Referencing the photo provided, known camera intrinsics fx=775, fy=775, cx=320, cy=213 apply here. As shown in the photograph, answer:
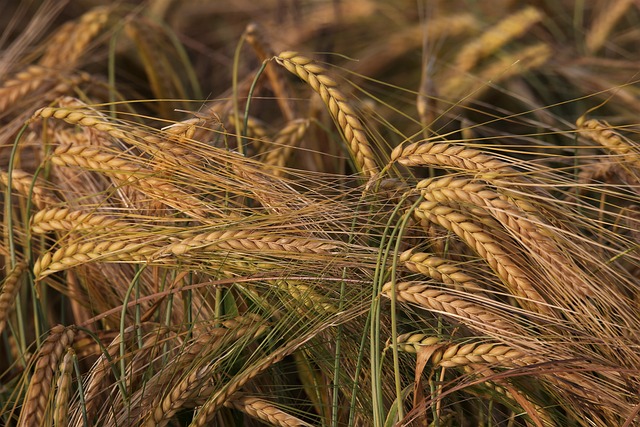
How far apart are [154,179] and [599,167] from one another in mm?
899

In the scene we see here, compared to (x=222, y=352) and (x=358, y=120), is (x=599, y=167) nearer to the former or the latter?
(x=358, y=120)

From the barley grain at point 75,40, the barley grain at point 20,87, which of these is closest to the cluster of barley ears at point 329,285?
the barley grain at point 20,87

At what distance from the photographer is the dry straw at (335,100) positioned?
56.1 inches

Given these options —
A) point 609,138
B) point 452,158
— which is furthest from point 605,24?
point 452,158

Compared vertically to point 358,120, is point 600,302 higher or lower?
lower

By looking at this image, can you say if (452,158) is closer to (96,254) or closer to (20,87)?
(96,254)

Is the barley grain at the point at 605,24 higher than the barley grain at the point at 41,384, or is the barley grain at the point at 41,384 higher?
the barley grain at the point at 41,384

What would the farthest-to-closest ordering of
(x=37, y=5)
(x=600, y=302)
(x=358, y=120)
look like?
(x=37, y=5)
(x=358, y=120)
(x=600, y=302)

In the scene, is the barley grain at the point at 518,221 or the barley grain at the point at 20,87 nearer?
the barley grain at the point at 518,221

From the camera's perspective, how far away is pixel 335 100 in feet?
4.70

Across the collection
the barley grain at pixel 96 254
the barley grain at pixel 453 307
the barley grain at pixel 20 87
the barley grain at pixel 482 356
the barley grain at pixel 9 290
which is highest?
the barley grain at pixel 20 87

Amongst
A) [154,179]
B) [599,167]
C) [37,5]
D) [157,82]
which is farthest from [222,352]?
[37,5]

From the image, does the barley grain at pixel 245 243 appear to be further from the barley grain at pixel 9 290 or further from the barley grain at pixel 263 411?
the barley grain at pixel 9 290

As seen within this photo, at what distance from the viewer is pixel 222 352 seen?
132cm
